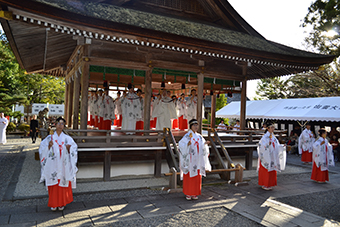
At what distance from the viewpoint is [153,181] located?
7.48 m

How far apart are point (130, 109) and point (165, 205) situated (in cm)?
491

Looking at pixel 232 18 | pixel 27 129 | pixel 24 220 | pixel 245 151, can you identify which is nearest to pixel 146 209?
pixel 24 220

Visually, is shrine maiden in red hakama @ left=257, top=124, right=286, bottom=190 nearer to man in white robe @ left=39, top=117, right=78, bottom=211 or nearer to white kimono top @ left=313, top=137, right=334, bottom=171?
white kimono top @ left=313, top=137, right=334, bottom=171

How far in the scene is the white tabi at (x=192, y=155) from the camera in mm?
5816

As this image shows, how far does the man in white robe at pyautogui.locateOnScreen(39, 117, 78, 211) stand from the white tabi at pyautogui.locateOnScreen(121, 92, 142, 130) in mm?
4523

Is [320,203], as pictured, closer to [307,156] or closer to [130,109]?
[307,156]

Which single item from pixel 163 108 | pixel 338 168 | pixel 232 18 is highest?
pixel 232 18

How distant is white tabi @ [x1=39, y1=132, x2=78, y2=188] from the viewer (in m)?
4.76

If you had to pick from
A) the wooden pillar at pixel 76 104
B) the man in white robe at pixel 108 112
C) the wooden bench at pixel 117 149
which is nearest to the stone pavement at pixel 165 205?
the wooden bench at pixel 117 149

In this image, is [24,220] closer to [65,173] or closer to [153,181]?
[65,173]

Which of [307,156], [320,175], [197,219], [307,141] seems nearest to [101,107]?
[197,219]

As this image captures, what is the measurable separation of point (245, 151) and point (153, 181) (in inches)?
171

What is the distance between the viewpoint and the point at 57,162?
192 inches

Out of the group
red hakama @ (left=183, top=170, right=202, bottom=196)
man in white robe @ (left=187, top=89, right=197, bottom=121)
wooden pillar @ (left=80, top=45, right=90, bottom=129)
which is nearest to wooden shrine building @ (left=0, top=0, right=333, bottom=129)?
wooden pillar @ (left=80, top=45, right=90, bottom=129)
